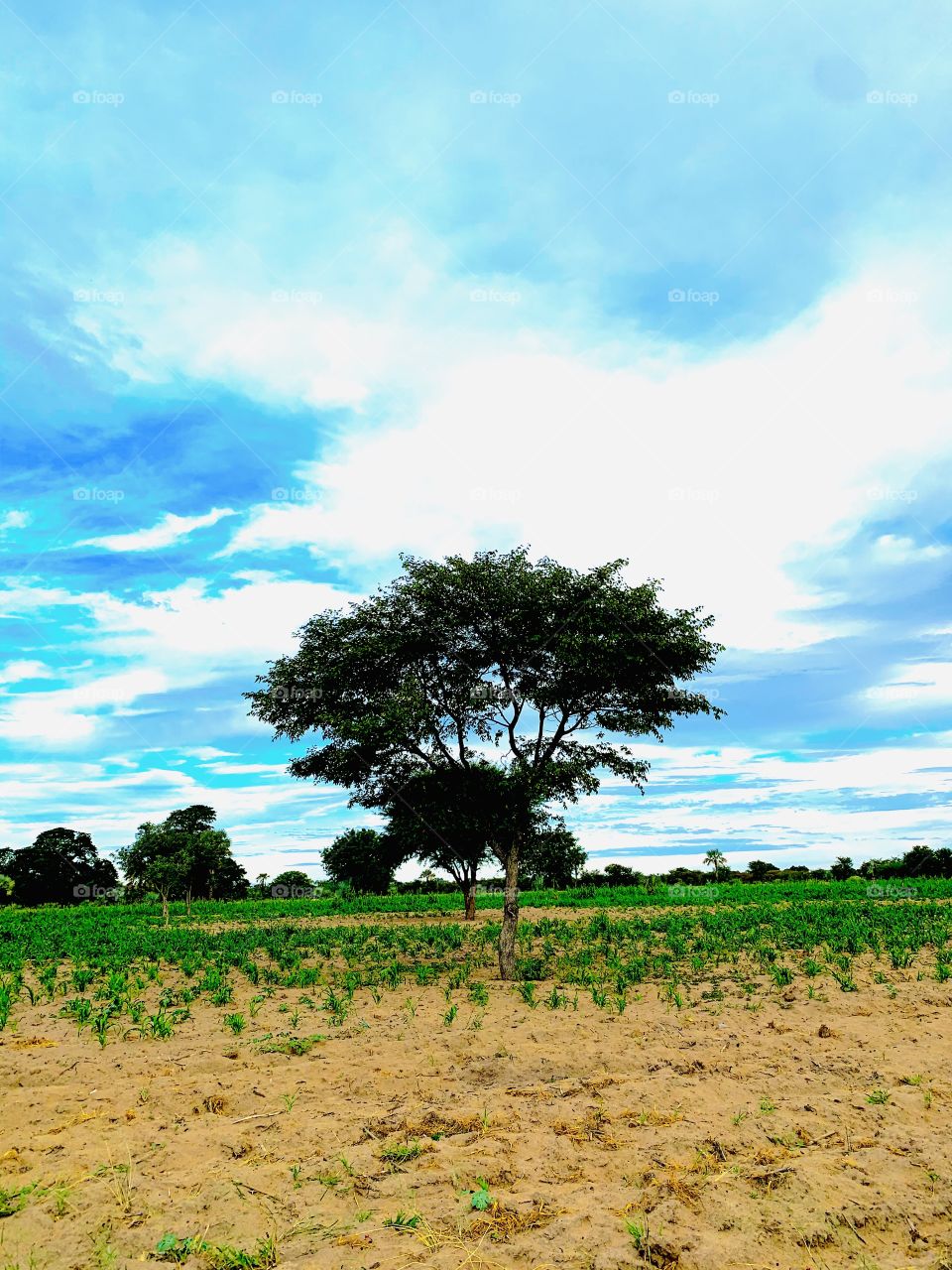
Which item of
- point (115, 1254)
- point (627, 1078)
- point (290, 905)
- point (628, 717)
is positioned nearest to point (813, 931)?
point (628, 717)

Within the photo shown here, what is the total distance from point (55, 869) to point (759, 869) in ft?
240

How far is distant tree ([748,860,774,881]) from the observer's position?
237 feet

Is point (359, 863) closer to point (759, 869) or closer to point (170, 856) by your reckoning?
point (170, 856)

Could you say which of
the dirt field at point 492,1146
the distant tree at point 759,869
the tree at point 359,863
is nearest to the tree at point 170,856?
the tree at point 359,863

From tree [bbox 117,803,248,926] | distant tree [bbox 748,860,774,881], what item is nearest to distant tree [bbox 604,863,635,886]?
distant tree [bbox 748,860,774,881]

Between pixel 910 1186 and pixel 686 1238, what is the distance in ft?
7.83

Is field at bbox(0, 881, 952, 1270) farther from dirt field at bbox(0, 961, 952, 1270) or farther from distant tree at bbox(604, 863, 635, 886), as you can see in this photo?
distant tree at bbox(604, 863, 635, 886)

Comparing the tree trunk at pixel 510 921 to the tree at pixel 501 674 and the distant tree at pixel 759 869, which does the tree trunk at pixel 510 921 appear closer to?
the tree at pixel 501 674

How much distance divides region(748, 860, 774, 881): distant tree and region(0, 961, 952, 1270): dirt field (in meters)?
64.5

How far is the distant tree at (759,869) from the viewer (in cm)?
7231

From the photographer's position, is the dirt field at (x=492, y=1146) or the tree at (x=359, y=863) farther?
the tree at (x=359, y=863)

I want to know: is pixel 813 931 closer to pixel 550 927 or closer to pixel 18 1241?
pixel 550 927

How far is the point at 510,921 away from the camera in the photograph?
59.3ft

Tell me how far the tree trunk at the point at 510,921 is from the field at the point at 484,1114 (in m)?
0.52
